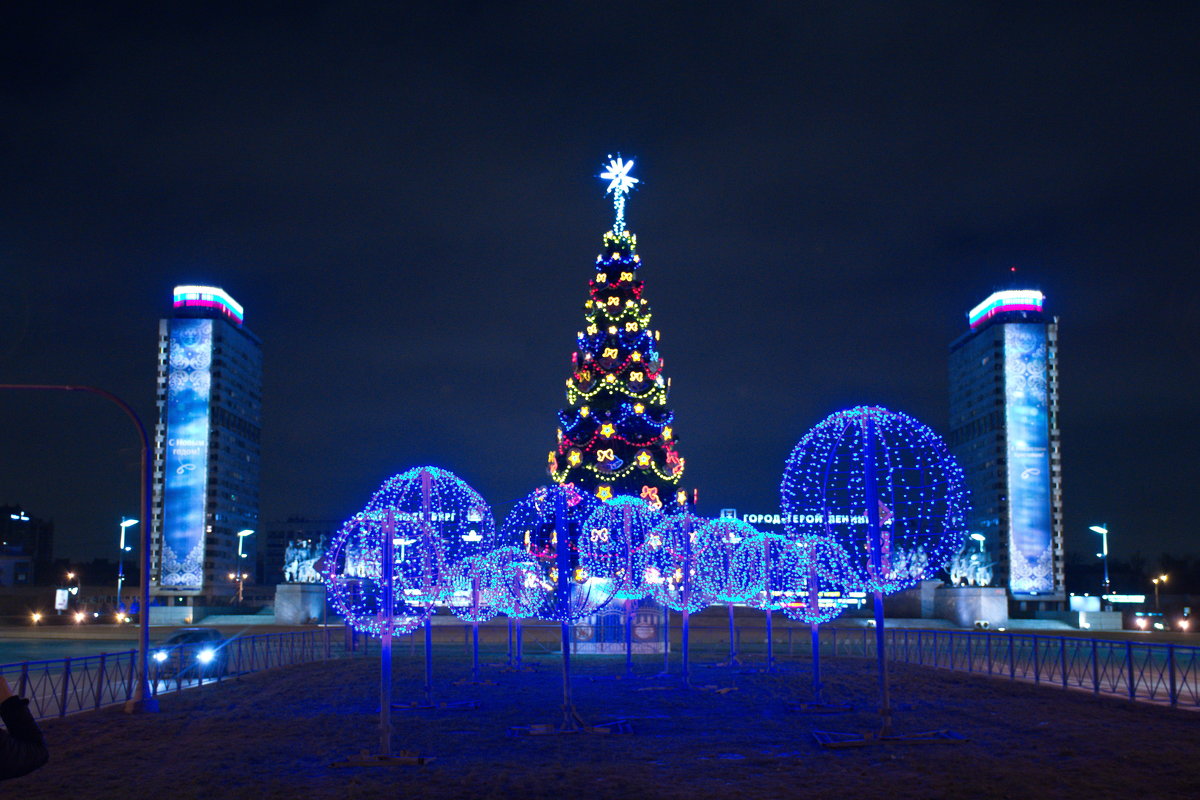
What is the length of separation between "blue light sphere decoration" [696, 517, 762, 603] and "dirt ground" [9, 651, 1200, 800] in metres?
2.40

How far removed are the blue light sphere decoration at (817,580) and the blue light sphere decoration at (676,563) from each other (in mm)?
2799

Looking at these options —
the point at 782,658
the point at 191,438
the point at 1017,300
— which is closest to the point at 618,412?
the point at 782,658

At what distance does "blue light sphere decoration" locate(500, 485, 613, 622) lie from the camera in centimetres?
1938

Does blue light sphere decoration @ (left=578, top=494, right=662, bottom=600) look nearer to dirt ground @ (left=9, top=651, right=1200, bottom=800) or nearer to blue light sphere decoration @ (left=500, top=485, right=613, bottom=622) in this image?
blue light sphere decoration @ (left=500, top=485, right=613, bottom=622)

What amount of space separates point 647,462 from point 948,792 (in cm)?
2952

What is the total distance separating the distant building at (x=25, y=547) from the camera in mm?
129500

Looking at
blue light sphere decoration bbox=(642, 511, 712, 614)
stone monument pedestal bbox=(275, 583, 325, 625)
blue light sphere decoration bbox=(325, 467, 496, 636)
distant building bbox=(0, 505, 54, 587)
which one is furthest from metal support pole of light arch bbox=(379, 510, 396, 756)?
distant building bbox=(0, 505, 54, 587)

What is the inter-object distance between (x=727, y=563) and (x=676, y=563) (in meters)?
1.36

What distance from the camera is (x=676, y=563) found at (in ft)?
88.5

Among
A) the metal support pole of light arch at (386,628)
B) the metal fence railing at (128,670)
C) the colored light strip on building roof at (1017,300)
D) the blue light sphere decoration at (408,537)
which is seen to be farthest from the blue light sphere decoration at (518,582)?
the colored light strip on building roof at (1017,300)

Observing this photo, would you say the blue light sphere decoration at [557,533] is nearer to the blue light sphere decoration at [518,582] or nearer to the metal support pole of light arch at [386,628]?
the blue light sphere decoration at [518,582]

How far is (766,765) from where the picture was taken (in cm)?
1519

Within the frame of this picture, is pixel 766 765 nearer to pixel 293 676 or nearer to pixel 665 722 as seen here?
pixel 665 722

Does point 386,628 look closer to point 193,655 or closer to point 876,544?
point 876,544
